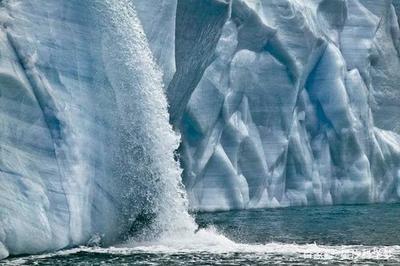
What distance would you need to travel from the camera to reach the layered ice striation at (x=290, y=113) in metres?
26.9

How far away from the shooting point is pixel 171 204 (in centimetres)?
1864

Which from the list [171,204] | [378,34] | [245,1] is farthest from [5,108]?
[378,34]

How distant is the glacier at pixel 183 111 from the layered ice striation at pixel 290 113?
5 cm

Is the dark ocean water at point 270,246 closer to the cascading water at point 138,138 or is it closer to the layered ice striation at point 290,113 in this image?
the cascading water at point 138,138

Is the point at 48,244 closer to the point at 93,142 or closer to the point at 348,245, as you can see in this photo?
the point at 93,142

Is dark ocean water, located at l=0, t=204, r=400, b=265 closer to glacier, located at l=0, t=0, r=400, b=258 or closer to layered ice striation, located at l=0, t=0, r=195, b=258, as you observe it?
layered ice striation, located at l=0, t=0, r=195, b=258

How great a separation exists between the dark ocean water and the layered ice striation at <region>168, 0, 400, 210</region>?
266cm

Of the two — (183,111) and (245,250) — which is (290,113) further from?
(245,250)

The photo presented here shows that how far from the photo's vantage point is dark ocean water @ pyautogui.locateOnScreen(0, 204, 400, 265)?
605 inches

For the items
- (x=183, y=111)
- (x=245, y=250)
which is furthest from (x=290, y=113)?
(x=245, y=250)

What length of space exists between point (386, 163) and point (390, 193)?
1129 mm

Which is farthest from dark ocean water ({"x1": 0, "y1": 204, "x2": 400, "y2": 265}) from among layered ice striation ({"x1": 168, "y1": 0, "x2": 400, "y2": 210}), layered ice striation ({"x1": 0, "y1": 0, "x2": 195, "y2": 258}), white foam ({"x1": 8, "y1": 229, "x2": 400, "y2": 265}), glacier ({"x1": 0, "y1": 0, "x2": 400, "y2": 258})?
layered ice striation ({"x1": 168, "y1": 0, "x2": 400, "y2": 210})

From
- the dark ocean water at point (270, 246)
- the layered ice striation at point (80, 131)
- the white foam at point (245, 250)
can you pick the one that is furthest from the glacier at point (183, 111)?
the dark ocean water at point (270, 246)

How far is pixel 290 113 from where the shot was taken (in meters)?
29.2
